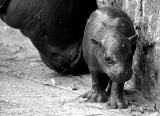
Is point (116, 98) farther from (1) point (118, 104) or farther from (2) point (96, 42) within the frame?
(2) point (96, 42)

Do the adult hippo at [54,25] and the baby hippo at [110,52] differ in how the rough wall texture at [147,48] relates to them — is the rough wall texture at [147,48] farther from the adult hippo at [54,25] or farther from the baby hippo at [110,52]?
the adult hippo at [54,25]

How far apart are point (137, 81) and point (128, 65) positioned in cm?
81

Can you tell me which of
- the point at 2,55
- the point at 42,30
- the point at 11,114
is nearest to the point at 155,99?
the point at 11,114

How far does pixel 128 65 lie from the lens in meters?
3.94

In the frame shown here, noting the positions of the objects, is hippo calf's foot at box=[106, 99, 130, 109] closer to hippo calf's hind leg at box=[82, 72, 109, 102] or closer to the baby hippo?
the baby hippo

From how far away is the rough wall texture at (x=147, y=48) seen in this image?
166 inches

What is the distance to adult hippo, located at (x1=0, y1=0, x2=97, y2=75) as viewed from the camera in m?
5.19

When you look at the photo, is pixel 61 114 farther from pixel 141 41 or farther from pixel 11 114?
pixel 141 41

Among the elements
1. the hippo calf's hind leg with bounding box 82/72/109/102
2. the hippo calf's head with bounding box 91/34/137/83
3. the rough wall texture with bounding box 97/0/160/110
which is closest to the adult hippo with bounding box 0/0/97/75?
the rough wall texture with bounding box 97/0/160/110

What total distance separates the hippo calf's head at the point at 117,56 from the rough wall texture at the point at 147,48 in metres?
Result: 0.34

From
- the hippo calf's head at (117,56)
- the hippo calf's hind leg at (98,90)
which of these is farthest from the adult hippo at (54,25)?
the hippo calf's head at (117,56)

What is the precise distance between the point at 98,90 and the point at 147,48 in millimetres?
652

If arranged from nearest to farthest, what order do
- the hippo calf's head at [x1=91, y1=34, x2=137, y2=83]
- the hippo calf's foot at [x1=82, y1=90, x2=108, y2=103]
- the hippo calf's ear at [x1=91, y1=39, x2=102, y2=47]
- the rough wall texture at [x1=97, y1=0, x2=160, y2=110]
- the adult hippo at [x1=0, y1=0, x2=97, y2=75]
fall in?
the hippo calf's head at [x1=91, y1=34, x2=137, y2=83], the hippo calf's ear at [x1=91, y1=39, x2=102, y2=47], the rough wall texture at [x1=97, y1=0, x2=160, y2=110], the hippo calf's foot at [x1=82, y1=90, x2=108, y2=103], the adult hippo at [x1=0, y1=0, x2=97, y2=75]

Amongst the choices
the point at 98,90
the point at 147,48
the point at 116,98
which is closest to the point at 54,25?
the point at 98,90
